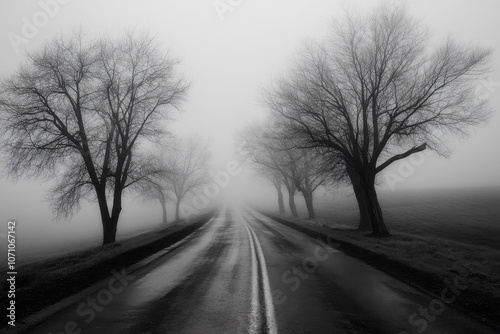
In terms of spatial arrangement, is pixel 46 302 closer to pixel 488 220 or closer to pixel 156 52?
pixel 156 52

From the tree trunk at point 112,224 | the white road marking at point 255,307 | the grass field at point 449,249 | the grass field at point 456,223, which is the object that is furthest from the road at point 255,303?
the grass field at point 456,223

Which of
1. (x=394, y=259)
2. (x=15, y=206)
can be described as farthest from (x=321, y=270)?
(x=15, y=206)

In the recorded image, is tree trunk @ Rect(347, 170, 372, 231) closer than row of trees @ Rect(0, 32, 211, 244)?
No

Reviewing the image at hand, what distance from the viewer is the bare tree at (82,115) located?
1532 cm

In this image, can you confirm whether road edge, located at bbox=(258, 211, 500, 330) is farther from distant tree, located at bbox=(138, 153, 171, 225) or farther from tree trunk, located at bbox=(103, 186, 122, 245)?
distant tree, located at bbox=(138, 153, 171, 225)

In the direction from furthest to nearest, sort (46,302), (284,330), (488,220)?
1. (488,220)
2. (46,302)
3. (284,330)

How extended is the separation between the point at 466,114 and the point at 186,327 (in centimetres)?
1670

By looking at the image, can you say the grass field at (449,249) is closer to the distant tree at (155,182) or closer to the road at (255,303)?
the road at (255,303)

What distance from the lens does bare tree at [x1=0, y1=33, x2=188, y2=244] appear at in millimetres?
15320

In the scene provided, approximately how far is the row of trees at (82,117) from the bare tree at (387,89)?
843 centimetres

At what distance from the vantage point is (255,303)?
19.4 ft

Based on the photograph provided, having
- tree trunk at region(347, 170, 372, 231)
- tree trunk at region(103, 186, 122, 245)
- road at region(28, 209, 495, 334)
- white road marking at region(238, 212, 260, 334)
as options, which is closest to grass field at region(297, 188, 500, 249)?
tree trunk at region(347, 170, 372, 231)

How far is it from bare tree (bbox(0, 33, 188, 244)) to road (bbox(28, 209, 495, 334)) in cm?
1027

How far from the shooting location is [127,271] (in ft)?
29.0
